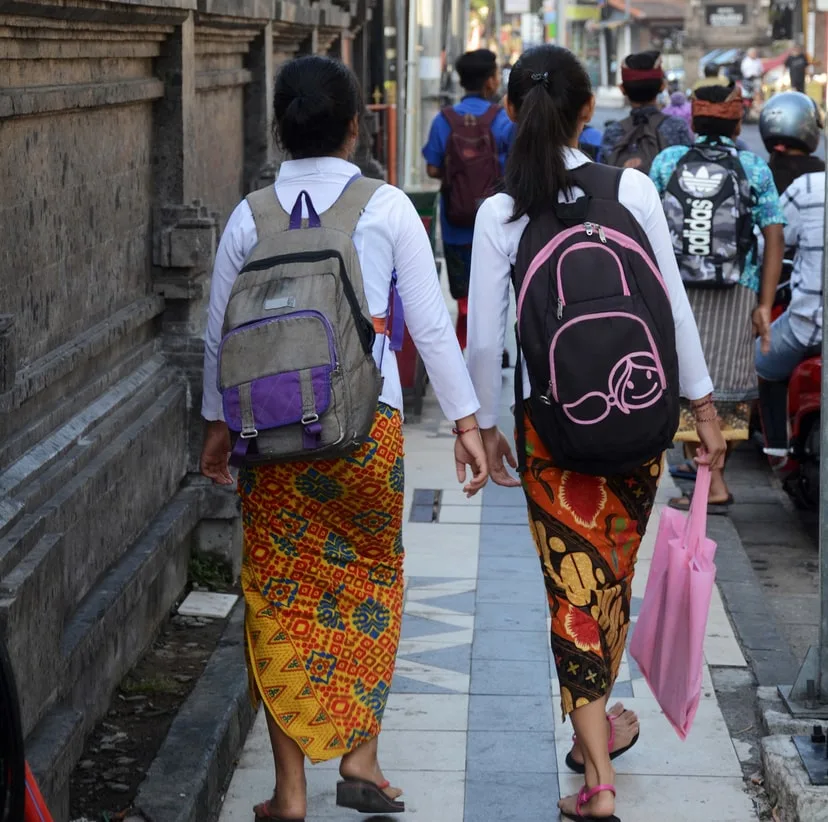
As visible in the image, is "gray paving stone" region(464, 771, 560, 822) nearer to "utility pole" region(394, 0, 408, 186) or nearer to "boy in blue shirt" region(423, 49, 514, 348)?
"boy in blue shirt" region(423, 49, 514, 348)

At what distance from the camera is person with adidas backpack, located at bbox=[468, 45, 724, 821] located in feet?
12.8

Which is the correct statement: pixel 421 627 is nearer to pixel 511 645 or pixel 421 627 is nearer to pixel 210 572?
pixel 511 645

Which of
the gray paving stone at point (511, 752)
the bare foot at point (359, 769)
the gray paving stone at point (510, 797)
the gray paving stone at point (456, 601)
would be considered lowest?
the gray paving stone at point (510, 797)

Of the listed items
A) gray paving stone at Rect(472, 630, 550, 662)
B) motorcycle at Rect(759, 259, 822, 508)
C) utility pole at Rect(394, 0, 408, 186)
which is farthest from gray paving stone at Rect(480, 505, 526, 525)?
utility pole at Rect(394, 0, 408, 186)

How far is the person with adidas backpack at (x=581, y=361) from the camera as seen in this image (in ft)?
12.8

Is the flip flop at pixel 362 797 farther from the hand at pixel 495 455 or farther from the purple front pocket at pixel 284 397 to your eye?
the purple front pocket at pixel 284 397

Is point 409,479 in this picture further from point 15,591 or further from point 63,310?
point 15,591

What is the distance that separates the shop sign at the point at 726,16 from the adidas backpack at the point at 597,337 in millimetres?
85907

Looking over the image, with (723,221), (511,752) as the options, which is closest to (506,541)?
(723,221)

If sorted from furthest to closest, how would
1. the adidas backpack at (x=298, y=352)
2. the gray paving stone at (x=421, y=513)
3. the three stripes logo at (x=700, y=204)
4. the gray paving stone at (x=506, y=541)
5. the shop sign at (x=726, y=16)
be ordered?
the shop sign at (x=726, y=16) < the gray paving stone at (x=421, y=513) < the three stripes logo at (x=700, y=204) < the gray paving stone at (x=506, y=541) < the adidas backpack at (x=298, y=352)

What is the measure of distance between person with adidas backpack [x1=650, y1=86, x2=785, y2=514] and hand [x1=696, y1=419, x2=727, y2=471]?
9.35 ft

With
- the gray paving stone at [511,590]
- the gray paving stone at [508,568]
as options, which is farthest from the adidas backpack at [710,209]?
the gray paving stone at [511,590]

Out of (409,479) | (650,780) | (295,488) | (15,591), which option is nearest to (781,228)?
(409,479)

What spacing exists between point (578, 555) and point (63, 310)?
162cm
